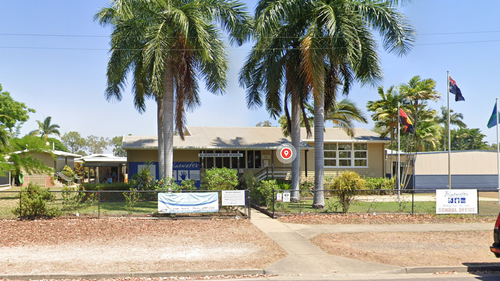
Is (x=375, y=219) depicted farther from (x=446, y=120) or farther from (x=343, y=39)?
(x=446, y=120)

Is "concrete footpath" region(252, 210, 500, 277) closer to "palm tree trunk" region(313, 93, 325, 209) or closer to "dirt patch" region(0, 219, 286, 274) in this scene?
"dirt patch" region(0, 219, 286, 274)

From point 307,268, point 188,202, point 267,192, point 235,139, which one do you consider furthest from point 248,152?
point 307,268

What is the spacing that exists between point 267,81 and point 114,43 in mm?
7709

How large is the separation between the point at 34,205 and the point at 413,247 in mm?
13323

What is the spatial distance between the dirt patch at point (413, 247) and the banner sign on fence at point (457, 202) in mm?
2822

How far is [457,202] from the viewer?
55.4 ft

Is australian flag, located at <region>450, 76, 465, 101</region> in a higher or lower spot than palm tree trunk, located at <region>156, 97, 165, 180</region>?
higher

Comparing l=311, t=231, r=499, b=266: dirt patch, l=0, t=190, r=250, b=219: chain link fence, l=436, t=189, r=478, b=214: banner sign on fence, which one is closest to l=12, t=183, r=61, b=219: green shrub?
l=0, t=190, r=250, b=219: chain link fence

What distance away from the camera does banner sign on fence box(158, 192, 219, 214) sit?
15.8m

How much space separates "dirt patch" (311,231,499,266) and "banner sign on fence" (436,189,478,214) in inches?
111

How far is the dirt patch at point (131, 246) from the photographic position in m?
9.22

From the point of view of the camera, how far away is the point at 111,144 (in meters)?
114

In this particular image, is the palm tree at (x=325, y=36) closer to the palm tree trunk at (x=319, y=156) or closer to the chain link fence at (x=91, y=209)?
the palm tree trunk at (x=319, y=156)

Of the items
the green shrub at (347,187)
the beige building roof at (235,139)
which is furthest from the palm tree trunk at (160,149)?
the green shrub at (347,187)
